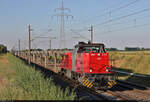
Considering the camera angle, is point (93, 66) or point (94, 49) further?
point (94, 49)

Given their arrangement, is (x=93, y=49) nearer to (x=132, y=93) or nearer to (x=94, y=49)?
(x=94, y=49)

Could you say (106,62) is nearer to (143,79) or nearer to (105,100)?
(105,100)

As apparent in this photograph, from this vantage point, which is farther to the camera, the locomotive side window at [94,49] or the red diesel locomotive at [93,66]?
the locomotive side window at [94,49]

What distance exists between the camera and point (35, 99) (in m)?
7.42

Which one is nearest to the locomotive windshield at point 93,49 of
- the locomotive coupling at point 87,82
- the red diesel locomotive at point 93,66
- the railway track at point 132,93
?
the red diesel locomotive at point 93,66

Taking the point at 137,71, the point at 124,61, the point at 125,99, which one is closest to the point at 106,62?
the point at 125,99

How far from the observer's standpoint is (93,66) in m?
13.8

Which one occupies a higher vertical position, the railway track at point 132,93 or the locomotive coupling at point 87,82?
the locomotive coupling at point 87,82

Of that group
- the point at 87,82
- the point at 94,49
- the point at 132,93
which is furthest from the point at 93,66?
the point at 132,93

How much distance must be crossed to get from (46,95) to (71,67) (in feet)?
32.7

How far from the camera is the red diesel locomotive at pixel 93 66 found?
43.0 ft

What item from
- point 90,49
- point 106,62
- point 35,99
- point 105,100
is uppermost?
point 90,49

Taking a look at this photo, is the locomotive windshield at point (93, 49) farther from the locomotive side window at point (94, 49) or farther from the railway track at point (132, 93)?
the railway track at point (132, 93)

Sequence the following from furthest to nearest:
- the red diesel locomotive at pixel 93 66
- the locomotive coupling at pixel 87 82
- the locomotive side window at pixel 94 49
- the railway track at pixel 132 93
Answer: the locomotive side window at pixel 94 49
the red diesel locomotive at pixel 93 66
the locomotive coupling at pixel 87 82
the railway track at pixel 132 93
